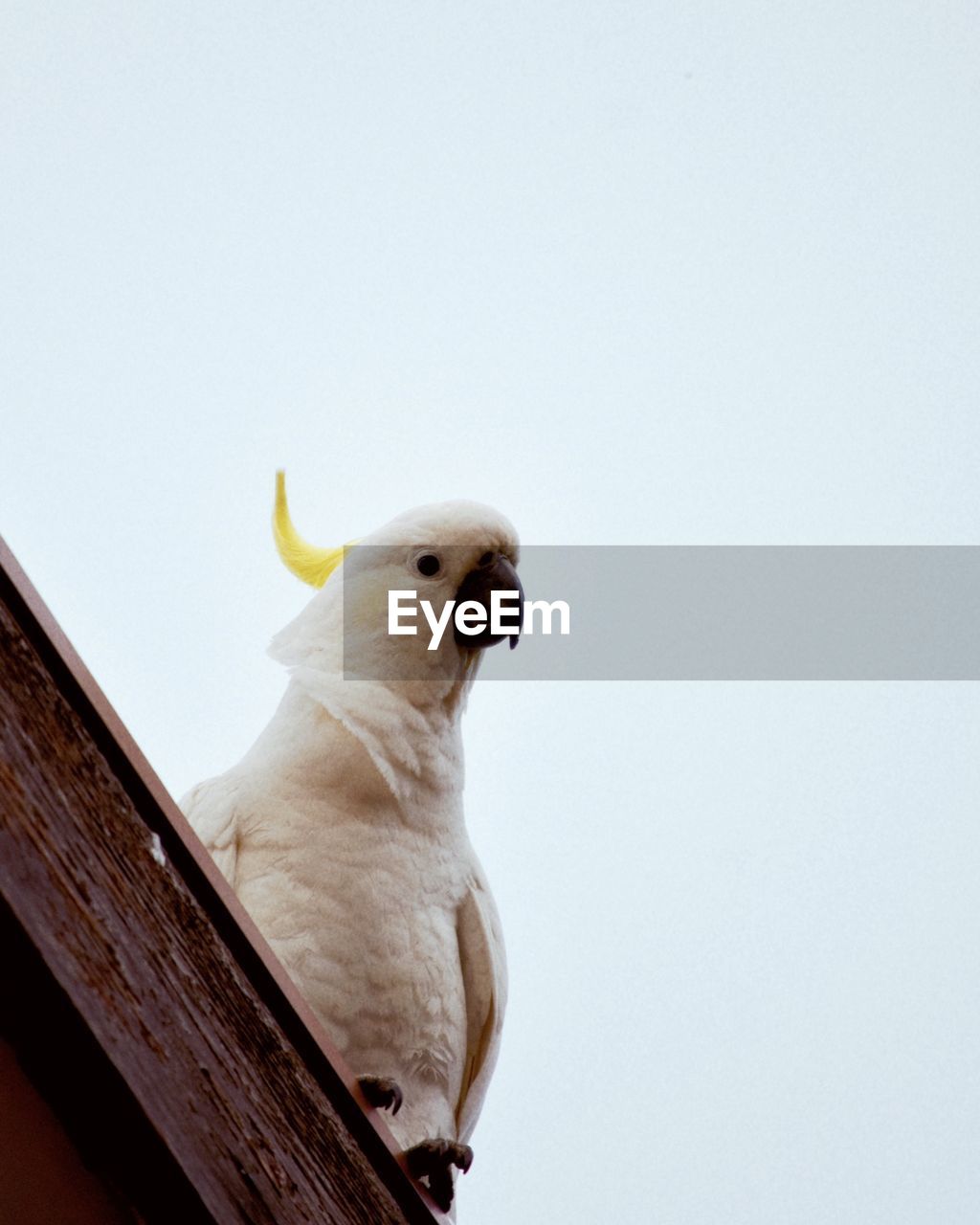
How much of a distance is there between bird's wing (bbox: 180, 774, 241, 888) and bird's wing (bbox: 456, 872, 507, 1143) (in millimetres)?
372

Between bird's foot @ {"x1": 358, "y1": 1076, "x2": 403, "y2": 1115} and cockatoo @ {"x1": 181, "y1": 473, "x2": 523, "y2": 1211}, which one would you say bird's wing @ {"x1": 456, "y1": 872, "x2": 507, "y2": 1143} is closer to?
cockatoo @ {"x1": 181, "y1": 473, "x2": 523, "y2": 1211}

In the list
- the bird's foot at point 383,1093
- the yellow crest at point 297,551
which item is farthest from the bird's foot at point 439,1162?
the yellow crest at point 297,551

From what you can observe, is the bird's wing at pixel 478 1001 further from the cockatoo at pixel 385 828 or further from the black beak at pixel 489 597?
the black beak at pixel 489 597

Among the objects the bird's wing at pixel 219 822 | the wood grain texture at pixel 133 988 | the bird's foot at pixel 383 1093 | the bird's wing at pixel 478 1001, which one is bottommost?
the wood grain texture at pixel 133 988

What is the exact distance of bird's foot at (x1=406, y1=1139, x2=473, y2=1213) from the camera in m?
1.30

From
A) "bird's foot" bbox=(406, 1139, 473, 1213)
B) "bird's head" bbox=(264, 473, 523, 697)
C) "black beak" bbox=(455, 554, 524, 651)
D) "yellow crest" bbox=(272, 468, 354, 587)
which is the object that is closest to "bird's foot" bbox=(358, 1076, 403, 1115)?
"bird's foot" bbox=(406, 1139, 473, 1213)

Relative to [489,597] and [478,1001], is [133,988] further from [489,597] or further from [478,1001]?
[489,597]

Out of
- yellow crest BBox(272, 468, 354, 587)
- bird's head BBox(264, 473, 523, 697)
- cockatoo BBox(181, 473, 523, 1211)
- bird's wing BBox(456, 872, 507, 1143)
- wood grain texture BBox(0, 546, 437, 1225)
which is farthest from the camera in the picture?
yellow crest BBox(272, 468, 354, 587)

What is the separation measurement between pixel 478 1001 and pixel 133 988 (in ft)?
4.37

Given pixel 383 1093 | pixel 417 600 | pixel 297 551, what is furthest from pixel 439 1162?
pixel 297 551

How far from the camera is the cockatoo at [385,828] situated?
73.5 inches

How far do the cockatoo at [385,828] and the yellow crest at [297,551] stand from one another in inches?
6.9

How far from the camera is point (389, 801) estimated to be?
6.61 feet

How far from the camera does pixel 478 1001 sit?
205 centimetres
